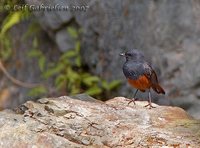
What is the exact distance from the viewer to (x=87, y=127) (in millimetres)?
5223

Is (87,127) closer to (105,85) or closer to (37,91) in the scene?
(105,85)

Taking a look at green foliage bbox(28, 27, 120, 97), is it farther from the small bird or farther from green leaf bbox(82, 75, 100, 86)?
the small bird

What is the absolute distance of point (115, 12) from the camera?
30.1 ft

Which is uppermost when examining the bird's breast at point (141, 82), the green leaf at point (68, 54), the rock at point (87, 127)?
the green leaf at point (68, 54)

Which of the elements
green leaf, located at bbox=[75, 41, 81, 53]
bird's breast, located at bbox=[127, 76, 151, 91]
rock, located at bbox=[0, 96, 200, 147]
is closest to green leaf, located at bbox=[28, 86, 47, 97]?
green leaf, located at bbox=[75, 41, 81, 53]

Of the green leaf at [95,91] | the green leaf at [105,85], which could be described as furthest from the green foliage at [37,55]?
the green leaf at [105,85]

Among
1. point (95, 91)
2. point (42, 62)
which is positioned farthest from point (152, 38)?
point (42, 62)

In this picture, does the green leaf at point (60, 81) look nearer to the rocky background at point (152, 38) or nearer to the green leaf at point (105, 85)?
the rocky background at point (152, 38)

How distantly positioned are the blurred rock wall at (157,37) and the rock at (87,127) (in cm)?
297

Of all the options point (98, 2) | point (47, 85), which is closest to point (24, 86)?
point (47, 85)

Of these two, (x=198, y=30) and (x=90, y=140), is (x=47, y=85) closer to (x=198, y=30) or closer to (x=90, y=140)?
(x=198, y=30)

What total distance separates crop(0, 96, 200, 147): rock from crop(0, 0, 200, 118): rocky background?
288cm

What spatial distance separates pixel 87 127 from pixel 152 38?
3.88 m

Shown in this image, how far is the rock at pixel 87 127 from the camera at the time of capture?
196 inches
